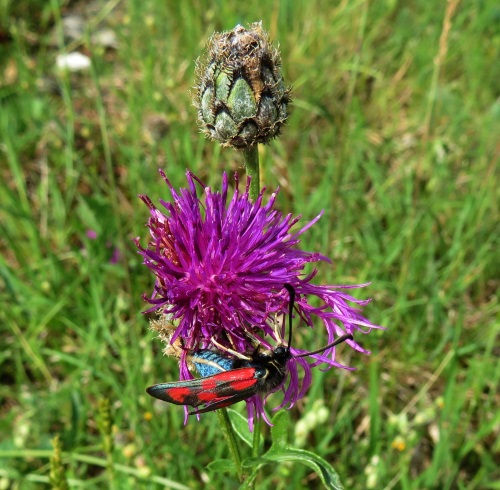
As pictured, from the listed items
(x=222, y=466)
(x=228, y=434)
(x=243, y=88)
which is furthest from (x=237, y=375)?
(x=243, y=88)

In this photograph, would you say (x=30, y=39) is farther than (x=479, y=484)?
Yes

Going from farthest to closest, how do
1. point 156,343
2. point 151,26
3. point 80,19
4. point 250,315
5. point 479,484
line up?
point 80,19 → point 151,26 → point 156,343 → point 479,484 → point 250,315

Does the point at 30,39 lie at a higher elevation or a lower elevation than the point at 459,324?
higher

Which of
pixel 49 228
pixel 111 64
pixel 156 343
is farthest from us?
pixel 111 64

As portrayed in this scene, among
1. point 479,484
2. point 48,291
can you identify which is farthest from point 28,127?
point 479,484

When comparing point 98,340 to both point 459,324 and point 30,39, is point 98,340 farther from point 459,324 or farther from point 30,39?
point 30,39

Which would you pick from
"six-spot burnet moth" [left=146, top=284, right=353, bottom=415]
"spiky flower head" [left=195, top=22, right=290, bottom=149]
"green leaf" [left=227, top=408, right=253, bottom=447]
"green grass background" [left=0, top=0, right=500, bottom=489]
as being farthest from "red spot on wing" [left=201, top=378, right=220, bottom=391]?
"green grass background" [left=0, top=0, right=500, bottom=489]

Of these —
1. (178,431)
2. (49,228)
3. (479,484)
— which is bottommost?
(479,484)
